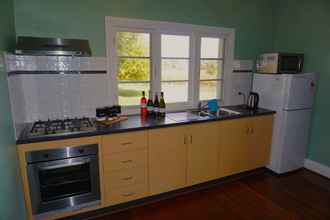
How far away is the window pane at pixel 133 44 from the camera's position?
244 centimetres

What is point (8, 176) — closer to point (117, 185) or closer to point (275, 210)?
point (117, 185)

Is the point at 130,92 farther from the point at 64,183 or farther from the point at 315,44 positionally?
the point at 315,44

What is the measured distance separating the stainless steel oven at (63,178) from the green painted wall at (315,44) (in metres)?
2.91

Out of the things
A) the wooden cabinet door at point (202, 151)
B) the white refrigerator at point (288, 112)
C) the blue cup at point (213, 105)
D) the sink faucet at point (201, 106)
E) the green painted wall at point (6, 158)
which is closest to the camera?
the green painted wall at point (6, 158)

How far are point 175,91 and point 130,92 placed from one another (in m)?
0.62

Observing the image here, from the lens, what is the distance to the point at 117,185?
2.06 m

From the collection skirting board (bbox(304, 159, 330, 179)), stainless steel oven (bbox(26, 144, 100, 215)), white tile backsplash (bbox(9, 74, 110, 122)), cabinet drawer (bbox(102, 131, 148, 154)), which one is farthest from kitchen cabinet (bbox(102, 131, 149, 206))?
skirting board (bbox(304, 159, 330, 179))

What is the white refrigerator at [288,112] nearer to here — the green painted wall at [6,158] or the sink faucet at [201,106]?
the sink faucet at [201,106]

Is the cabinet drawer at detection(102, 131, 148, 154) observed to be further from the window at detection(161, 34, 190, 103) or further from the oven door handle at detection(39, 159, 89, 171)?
the window at detection(161, 34, 190, 103)

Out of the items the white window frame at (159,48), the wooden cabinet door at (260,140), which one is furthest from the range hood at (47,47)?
the wooden cabinet door at (260,140)

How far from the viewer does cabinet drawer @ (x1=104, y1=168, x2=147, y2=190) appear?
6.61 feet

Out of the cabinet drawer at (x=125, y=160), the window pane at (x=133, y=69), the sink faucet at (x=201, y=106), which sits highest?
the window pane at (x=133, y=69)

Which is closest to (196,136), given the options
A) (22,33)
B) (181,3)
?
(181,3)

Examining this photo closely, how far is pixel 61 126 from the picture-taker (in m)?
1.98
